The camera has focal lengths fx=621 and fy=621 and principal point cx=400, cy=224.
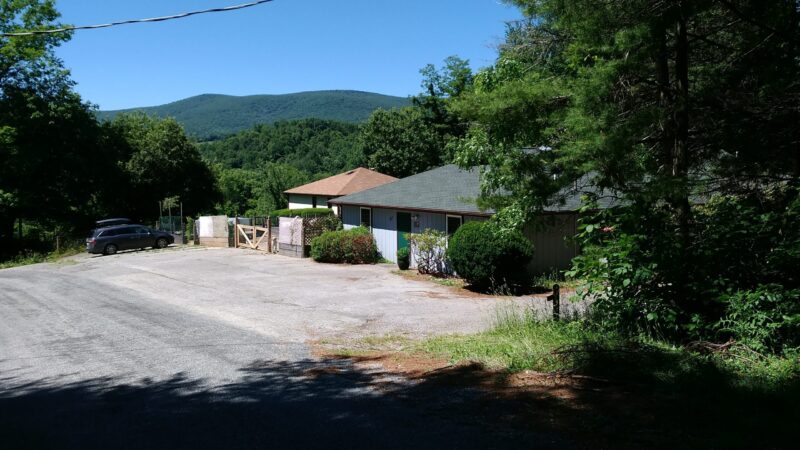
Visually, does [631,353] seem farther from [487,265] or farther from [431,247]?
[431,247]

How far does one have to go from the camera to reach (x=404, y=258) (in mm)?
23484

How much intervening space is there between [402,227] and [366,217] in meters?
2.85

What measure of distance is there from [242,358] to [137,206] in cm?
4419

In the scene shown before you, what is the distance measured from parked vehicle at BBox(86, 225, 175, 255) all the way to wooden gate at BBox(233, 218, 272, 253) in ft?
15.3

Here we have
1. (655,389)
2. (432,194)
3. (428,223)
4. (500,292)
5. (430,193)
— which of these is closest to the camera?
(655,389)

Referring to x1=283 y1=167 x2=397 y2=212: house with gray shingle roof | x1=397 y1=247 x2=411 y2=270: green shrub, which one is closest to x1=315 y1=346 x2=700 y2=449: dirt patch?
x1=397 y1=247 x2=411 y2=270: green shrub

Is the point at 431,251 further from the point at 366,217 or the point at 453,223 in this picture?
the point at 366,217

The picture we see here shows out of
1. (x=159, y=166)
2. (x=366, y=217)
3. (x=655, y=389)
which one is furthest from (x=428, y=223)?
(x=159, y=166)

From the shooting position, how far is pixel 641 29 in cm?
862

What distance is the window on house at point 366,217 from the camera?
88.8 ft

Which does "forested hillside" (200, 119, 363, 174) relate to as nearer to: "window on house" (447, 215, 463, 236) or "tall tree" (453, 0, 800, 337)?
"window on house" (447, 215, 463, 236)

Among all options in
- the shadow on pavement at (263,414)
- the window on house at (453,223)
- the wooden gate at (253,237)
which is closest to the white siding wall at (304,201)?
the wooden gate at (253,237)

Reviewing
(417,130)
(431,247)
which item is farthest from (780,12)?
(417,130)

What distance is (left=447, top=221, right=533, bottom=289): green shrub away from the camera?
58.1 feet
